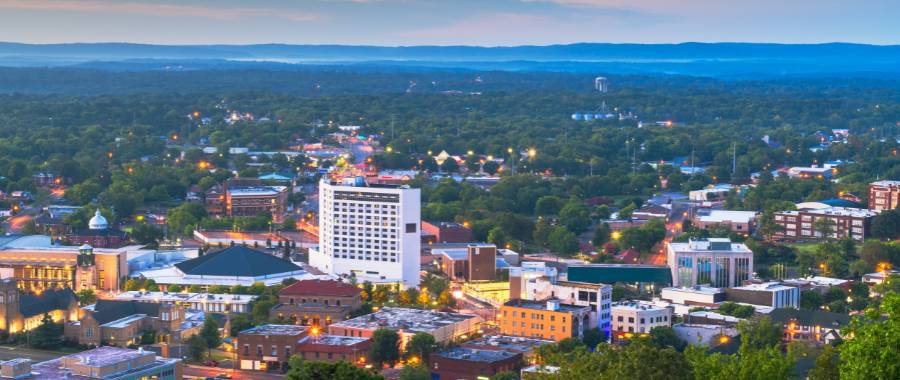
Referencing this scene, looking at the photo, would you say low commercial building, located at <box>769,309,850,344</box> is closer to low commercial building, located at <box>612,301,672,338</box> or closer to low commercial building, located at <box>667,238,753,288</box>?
low commercial building, located at <box>612,301,672,338</box>

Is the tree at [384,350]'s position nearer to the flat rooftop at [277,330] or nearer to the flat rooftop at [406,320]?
the flat rooftop at [406,320]

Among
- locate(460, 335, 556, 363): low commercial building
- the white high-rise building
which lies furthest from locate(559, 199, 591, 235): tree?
locate(460, 335, 556, 363): low commercial building

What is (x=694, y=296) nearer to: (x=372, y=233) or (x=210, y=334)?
(x=372, y=233)

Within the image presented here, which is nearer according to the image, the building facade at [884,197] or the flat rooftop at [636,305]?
the flat rooftop at [636,305]

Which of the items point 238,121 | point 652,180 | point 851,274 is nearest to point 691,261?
point 851,274

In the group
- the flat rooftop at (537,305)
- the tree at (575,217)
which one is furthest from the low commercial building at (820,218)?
the flat rooftop at (537,305)

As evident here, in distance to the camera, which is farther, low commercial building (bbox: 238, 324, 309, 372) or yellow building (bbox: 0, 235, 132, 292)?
yellow building (bbox: 0, 235, 132, 292)

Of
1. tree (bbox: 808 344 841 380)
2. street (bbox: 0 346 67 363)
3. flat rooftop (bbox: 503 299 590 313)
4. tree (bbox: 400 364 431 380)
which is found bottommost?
street (bbox: 0 346 67 363)
